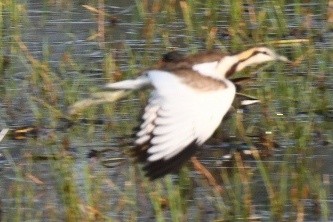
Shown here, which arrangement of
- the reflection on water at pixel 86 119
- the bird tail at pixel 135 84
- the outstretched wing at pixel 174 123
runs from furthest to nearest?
the bird tail at pixel 135 84, the reflection on water at pixel 86 119, the outstretched wing at pixel 174 123

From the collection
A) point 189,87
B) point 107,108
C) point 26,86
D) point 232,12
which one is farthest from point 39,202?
point 232,12

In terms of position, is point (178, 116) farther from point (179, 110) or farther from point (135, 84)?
point (135, 84)

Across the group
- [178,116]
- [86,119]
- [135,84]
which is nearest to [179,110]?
[178,116]

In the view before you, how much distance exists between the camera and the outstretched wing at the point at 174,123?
222 inches

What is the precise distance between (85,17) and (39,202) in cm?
340

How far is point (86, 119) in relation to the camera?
708cm

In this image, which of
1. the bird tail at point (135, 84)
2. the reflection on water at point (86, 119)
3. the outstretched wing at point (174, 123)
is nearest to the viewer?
the outstretched wing at point (174, 123)

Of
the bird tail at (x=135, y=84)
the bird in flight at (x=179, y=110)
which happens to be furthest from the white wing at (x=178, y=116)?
the bird tail at (x=135, y=84)

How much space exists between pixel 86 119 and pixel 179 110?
1.33 meters

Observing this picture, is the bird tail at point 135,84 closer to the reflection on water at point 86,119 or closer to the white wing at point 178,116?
the white wing at point 178,116

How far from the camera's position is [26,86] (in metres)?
7.68

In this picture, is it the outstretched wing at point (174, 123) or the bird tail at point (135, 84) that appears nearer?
the outstretched wing at point (174, 123)

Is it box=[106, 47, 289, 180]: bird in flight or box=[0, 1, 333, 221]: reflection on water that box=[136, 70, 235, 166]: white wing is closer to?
box=[106, 47, 289, 180]: bird in flight

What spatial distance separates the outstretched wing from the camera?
18.5 feet
